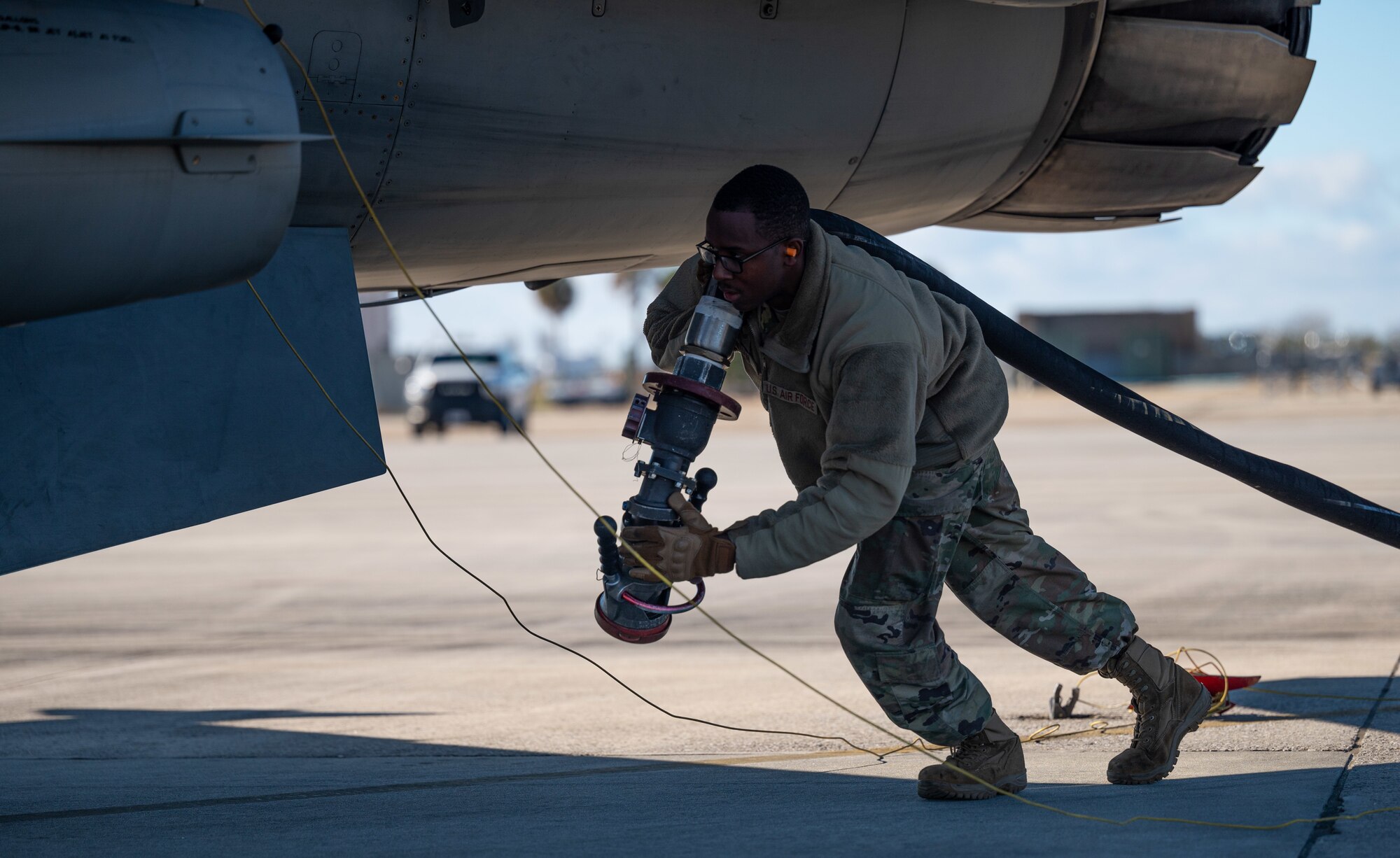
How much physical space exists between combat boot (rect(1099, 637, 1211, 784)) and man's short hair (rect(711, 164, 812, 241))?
1.68 meters

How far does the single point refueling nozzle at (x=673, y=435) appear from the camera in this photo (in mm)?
3541

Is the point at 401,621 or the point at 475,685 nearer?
the point at 475,685

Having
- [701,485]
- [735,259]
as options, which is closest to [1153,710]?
[701,485]

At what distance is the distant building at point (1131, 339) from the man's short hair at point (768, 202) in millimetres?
72332

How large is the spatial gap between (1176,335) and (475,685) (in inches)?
3075

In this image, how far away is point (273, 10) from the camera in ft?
12.5

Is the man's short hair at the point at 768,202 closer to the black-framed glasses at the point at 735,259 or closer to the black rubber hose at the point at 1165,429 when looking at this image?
the black-framed glasses at the point at 735,259

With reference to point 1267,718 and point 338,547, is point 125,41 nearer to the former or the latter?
point 1267,718

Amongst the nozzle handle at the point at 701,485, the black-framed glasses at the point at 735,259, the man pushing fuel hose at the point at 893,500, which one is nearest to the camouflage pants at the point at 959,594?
the man pushing fuel hose at the point at 893,500

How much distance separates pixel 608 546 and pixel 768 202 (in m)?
0.97

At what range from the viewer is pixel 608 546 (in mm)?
3494

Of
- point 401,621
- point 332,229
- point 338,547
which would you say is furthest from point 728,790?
point 338,547

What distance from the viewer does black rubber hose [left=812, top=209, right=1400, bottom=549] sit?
472 cm

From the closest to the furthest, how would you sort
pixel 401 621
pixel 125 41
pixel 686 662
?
1. pixel 125 41
2. pixel 686 662
3. pixel 401 621
